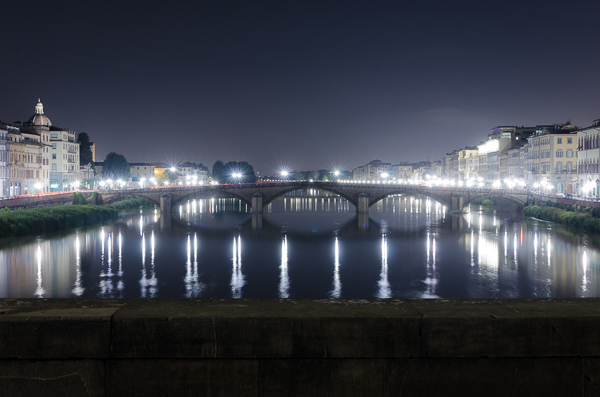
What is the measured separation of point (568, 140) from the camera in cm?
9225

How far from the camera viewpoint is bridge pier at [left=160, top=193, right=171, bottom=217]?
89375 mm

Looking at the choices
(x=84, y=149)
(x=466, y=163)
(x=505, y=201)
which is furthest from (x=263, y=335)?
(x=466, y=163)

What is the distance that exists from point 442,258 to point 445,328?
148 ft

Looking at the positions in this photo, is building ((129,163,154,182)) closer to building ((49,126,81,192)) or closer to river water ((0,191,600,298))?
building ((49,126,81,192))

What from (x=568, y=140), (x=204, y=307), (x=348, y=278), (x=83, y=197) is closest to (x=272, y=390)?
(x=204, y=307)

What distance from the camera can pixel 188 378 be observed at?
12.0 ft

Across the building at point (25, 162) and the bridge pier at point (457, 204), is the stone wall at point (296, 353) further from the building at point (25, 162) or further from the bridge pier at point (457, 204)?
the building at point (25, 162)

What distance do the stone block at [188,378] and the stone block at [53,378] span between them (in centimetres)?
18

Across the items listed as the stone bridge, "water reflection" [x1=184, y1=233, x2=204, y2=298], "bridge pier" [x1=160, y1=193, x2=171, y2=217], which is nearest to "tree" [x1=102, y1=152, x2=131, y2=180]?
the stone bridge

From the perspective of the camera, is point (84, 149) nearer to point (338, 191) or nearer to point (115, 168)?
point (115, 168)

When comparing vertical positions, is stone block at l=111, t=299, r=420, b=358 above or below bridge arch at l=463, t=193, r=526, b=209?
above

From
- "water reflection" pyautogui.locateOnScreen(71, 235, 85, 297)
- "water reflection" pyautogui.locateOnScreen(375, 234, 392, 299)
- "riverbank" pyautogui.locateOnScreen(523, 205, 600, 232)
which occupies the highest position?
"riverbank" pyautogui.locateOnScreen(523, 205, 600, 232)

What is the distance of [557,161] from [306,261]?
67.1 metres

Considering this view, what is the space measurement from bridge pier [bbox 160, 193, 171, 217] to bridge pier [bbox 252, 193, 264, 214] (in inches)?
593
